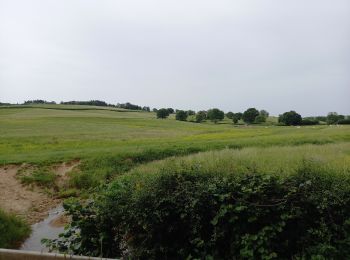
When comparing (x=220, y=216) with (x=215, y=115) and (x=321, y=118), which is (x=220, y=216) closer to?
(x=215, y=115)

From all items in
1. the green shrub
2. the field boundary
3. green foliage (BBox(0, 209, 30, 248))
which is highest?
the green shrub

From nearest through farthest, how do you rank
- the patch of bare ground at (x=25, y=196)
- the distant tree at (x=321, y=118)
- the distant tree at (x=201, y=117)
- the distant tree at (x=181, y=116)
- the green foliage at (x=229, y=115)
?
1. the patch of bare ground at (x=25, y=196)
2. the distant tree at (x=201, y=117)
3. the distant tree at (x=181, y=116)
4. the distant tree at (x=321, y=118)
5. the green foliage at (x=229, y=115)

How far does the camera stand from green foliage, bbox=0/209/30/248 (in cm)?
991

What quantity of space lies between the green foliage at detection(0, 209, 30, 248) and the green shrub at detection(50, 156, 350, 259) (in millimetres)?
3751

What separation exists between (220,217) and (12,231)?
705 cm

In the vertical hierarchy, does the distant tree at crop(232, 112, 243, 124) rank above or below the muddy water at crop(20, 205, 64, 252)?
above

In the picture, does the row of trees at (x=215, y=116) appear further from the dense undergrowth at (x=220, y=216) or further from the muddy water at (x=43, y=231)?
the dense undergrowth at (x=220, y=216)

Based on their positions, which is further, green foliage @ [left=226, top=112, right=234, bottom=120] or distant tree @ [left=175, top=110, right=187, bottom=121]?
green foliage @ [left=226, top=112, right=234, bottom=120]

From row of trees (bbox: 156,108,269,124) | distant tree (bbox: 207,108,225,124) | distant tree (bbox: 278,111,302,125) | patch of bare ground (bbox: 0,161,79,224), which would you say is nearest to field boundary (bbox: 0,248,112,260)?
patch of bare ground (bbox: 0,161,79,224)

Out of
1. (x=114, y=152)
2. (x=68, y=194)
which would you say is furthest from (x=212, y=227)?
(x=114, y=152)

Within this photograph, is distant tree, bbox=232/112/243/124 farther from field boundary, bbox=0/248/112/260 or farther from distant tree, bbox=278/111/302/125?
field boundary, bbox=0/248/112/260

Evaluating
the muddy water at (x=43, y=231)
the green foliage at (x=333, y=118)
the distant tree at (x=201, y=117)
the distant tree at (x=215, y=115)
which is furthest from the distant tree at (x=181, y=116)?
the muddy water at (x=43, y=231)

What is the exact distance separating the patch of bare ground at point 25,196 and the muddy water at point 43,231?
1.24ft

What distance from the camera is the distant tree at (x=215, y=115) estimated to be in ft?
307
